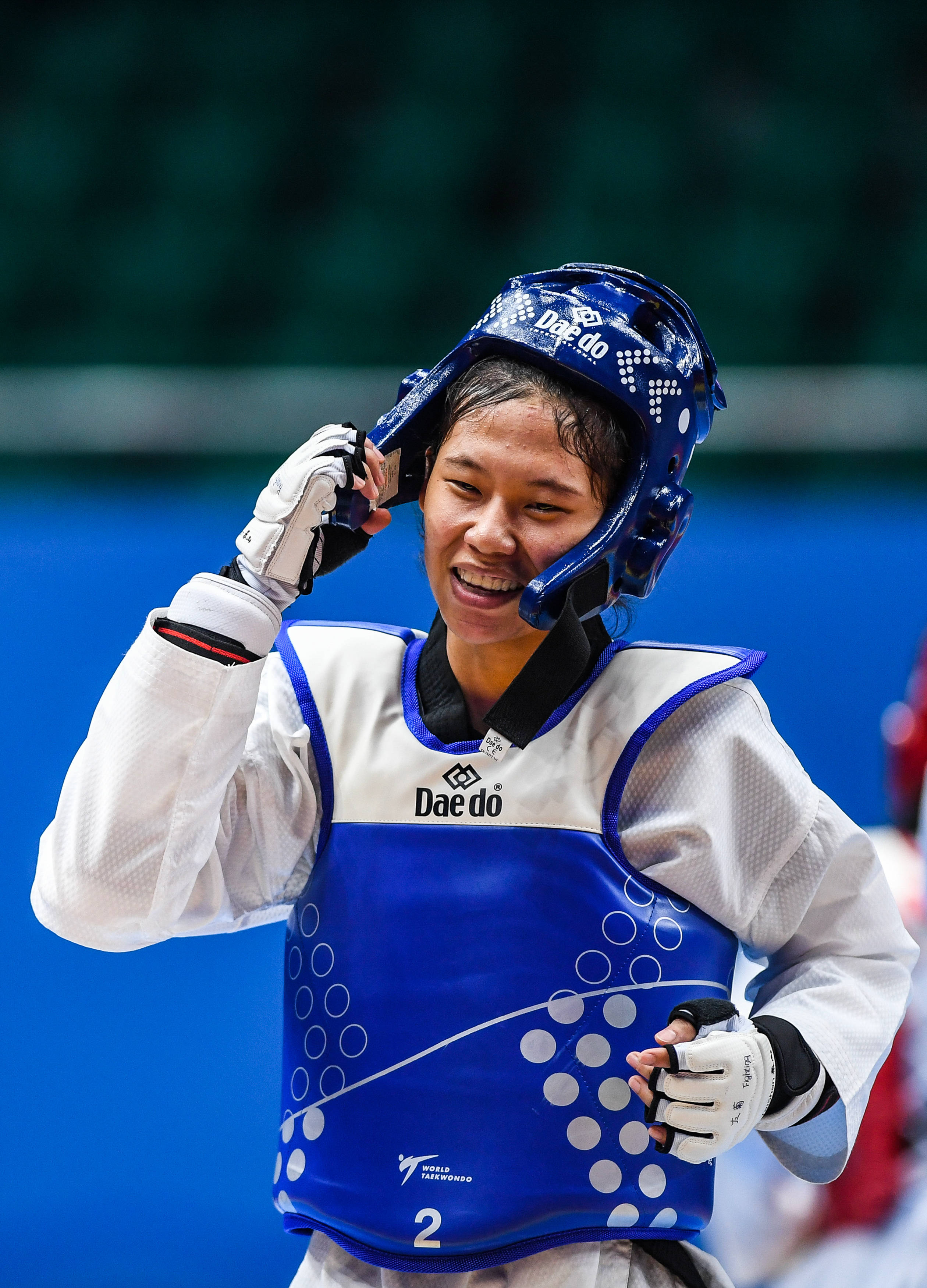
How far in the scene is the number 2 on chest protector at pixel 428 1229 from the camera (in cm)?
151

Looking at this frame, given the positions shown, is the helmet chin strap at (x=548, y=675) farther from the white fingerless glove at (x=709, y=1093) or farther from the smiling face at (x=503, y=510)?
the white fingerless glove at (x=709, y=1093)

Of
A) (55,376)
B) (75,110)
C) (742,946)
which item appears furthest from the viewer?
(75,110)

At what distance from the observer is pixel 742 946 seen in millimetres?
1753

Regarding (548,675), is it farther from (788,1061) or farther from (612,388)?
(788,1061)

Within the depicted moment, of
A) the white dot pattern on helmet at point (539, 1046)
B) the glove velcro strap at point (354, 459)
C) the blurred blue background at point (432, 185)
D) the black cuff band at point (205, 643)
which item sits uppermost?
the blurred blue background at point (432, 185)

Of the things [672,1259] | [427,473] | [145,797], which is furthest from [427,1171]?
[427,473]

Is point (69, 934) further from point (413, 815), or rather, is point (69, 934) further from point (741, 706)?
point (741, 706)

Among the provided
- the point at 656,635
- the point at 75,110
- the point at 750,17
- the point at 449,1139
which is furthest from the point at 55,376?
the point at 750,17

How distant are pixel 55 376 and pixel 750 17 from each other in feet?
11.6

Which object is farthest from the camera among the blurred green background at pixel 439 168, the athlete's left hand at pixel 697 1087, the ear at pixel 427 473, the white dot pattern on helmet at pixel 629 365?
the blurred green background at pixel 439 168

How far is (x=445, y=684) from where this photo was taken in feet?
5.81

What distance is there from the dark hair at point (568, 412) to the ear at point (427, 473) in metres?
0.06

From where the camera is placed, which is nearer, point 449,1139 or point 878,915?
point 449,1139

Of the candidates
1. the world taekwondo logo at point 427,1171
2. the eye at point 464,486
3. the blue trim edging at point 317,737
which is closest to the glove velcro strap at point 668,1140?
the world taekwondo logo at point 427,1171
